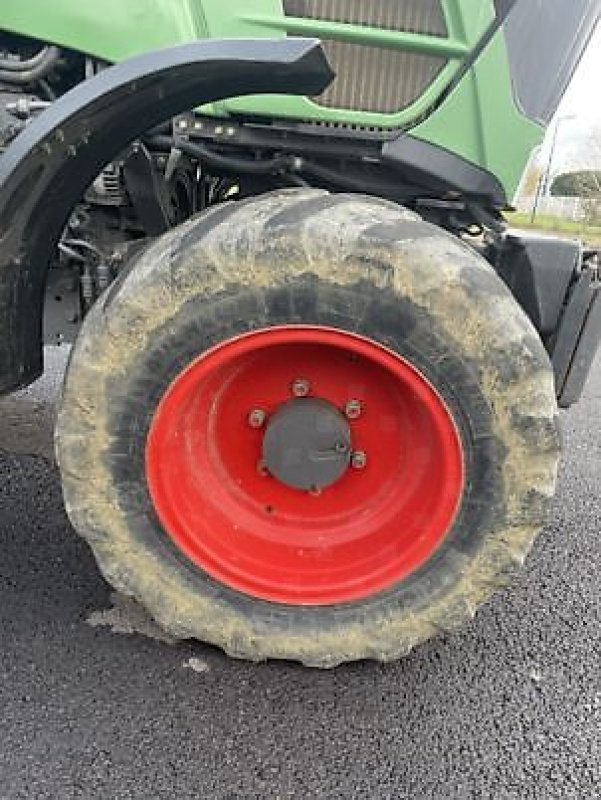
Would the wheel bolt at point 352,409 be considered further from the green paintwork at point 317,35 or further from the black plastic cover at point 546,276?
the green paintwork at point 317,35

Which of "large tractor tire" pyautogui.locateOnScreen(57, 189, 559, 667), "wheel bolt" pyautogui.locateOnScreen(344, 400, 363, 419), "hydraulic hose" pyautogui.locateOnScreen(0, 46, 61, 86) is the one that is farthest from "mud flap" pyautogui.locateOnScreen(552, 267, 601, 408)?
"hydraulic hose" pyautogui.locateOnScreen(0, 46, 61, 86)

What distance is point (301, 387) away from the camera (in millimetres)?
2469

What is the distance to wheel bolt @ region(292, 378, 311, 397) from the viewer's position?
97.3 inches

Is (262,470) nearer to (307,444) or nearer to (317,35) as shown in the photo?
(307,444)

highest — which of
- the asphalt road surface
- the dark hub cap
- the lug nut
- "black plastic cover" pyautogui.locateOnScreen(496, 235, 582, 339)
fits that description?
"black plastic cover" pyautogui.locateOnScreen(496, 235, 582, 339)

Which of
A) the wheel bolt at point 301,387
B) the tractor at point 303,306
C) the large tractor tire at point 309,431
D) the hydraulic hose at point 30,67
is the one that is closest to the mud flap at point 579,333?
the tractor at point 303,306

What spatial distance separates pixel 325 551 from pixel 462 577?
0.40 metres

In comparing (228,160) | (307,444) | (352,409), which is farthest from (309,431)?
(228,160)

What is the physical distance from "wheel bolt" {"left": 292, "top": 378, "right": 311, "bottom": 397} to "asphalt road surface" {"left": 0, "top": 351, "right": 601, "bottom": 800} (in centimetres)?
74

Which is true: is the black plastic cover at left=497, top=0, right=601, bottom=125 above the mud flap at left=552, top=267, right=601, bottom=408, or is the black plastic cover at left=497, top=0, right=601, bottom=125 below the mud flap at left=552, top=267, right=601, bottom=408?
above

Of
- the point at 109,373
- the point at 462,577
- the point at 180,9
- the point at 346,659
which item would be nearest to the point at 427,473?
the point at 462,577

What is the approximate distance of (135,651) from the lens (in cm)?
246

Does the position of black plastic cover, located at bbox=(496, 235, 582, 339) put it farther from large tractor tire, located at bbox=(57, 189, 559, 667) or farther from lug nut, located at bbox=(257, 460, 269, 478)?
lug nut, located at bbox=(257, 460, 269, 478)

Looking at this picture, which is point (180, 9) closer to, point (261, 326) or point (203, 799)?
point (261, 326)
